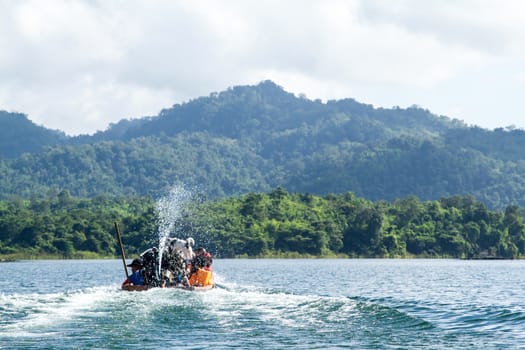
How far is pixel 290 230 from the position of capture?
518 ft

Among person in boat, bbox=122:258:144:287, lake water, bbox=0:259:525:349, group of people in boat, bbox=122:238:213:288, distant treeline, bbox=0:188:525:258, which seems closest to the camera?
lake water, bbox=0:259:525:349

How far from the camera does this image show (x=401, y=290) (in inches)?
2279

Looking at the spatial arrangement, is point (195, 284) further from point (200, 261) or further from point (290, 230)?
point (290, 230)

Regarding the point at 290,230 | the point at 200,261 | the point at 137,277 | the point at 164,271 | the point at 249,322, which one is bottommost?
the point at 249,322

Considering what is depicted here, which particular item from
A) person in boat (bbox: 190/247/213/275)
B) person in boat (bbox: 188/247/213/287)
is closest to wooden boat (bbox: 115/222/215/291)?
person in boat (bbox: 188/247/213/287)

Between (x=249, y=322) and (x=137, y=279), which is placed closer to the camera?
(x=249, y=322)

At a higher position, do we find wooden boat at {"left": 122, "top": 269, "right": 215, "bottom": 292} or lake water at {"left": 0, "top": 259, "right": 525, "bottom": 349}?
wooden boat at {"left": 122, "top": 269, "right": 215, "bottom": 292}

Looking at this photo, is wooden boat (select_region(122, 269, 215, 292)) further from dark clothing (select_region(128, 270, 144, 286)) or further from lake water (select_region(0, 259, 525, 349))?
lake water (select_region(0, 259, 525, 349))

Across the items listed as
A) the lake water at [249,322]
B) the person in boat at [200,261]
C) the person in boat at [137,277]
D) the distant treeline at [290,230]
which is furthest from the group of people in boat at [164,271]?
the distant treeline at [290,230]

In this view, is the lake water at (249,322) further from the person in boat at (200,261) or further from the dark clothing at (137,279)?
the person in boat at (200,261)

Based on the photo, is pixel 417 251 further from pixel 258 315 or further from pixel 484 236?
pixel 258 315

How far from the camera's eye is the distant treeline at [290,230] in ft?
473

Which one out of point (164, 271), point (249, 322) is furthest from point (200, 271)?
point (249, 322)

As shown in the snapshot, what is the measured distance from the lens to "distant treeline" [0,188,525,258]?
5674 inches
